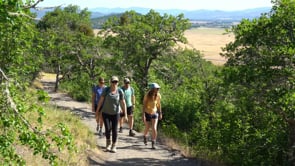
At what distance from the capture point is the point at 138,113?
16.0 m

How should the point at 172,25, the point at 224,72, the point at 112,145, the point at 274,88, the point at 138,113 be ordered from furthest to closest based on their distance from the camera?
1. the point at 172,25
2. the point at 138,113
3. the point at 112,145
4. the point at 224,72
5. the point at 274,88

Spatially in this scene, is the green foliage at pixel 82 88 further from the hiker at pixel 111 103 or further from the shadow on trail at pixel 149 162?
the hiker at pixel 111 103

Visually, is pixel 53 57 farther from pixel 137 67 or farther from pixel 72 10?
pixel 72 10

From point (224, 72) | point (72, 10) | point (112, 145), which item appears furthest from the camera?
point (72, 10)

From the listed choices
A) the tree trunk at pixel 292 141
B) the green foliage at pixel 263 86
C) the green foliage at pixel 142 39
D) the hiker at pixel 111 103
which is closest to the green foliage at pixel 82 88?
the green foliage at pixel 142 39

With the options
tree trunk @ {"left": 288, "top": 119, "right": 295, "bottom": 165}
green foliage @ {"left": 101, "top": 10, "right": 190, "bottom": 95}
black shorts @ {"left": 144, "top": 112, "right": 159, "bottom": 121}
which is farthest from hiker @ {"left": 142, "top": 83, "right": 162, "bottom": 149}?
green foliage @ {"left": 101, "top": 10, "right": 190, "bottom": 95}

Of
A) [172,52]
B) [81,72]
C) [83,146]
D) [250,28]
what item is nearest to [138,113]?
[172,52]

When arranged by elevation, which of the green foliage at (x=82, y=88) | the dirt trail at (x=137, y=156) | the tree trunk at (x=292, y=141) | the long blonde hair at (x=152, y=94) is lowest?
the green foliage at (x=82, y=88)

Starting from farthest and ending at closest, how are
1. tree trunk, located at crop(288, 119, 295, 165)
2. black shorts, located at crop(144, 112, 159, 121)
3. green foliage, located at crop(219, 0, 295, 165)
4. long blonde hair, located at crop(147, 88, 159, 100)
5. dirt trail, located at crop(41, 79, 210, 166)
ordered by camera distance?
black shorts, located at crop(144, 112, 159, 121)
long blonde hair, located at crop(147, 88, 159, 100)
dirt trail, located at crop(41, 79, 210, 166)
tree trunk, located at crop(288, 119, 295, 165)
green foliage, located at crop(219, 0, 295, 165)

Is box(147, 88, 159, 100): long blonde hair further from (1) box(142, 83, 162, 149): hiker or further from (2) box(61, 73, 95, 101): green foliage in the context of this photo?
(2) box(61, 73, 95, 101): green foliage

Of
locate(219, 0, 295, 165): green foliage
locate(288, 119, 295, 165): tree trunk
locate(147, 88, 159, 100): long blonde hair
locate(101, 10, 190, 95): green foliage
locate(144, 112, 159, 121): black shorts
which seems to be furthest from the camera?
locate(101, 10, 190, 95): green foliage

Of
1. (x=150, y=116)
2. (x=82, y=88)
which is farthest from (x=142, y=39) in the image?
(x=82, y=88)

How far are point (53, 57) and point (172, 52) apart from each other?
13.9 meters

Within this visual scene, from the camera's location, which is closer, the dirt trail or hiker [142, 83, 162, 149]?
the dirt trail
